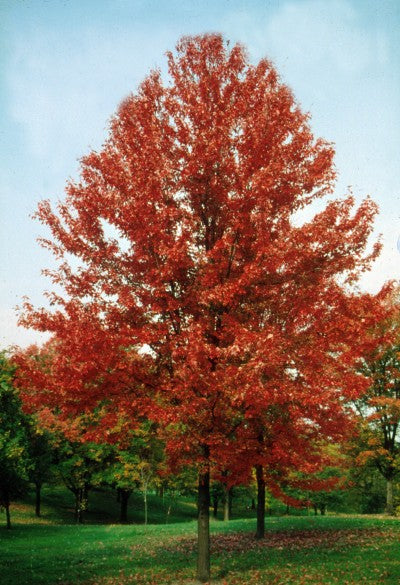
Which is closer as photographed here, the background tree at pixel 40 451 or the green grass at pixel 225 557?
the green grass at pixel 225 557

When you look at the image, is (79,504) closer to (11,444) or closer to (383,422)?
(11,444)

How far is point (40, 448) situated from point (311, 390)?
29093 mm

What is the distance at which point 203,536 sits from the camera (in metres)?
10.5

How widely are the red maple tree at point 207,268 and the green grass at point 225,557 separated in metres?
2.32

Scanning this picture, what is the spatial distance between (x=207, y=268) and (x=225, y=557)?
10148mm

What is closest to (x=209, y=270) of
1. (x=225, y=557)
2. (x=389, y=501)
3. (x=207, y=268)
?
(x=207, y=268)

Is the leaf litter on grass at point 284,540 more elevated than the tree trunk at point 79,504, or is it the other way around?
the leaf litter on grass at point 284,540

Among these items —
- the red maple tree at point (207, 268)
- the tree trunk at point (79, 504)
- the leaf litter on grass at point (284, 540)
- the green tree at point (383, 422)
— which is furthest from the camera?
the tree trunk at point (79, 504)

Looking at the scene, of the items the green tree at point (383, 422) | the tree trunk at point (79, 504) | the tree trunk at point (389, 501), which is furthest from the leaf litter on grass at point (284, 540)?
the tree trunk at point (79, 504)

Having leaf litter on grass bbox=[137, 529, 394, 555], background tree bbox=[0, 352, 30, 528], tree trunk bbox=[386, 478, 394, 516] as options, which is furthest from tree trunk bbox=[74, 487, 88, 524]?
tree trunk bbox=[386, 478, 394, 516]

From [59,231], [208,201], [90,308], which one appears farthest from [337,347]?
[59,231]

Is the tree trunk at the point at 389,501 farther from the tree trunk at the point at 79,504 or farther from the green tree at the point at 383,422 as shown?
the tree trunk at the point at 79,504

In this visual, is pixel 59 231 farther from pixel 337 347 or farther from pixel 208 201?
pixel 337 347

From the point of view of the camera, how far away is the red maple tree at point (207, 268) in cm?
890
